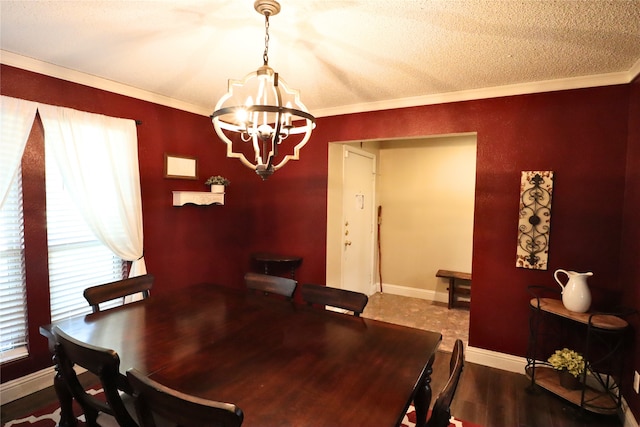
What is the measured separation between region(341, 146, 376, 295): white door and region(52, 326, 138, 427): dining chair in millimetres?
2912

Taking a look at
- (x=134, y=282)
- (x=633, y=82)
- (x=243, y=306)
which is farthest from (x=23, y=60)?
(x=633, y=82)

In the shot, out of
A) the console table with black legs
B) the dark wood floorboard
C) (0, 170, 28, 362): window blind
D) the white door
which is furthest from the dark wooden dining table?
the white door

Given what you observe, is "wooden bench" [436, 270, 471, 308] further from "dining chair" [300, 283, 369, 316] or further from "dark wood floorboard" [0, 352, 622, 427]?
"dining chair" [300, 283, 369, 316]

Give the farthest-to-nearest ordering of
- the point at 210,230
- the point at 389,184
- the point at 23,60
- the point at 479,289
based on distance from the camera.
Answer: the point at 389,184 < the point at 210,230 < the point at 479,289 < the point at 23,60

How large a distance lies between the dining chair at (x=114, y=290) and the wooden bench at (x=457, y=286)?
348 cm

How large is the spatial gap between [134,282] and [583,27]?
3166 mm

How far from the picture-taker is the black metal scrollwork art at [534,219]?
265 centimetres

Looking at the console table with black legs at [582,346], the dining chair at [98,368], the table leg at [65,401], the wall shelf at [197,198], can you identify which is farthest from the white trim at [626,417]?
the wall shelf at [197,198]

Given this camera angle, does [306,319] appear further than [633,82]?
No

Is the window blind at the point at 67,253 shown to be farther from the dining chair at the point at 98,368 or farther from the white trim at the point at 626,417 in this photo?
the white trim at the point at 626,417

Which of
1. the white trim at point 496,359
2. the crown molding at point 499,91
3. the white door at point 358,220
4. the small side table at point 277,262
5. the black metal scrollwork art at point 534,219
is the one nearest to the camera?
the crown molding at point 499,91

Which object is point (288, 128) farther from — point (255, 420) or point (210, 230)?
point (210, 230)

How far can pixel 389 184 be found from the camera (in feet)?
16.2

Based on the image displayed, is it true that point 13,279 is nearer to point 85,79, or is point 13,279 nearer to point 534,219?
point 85,79
